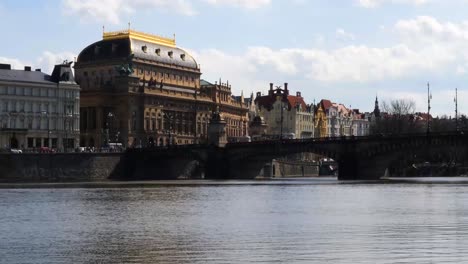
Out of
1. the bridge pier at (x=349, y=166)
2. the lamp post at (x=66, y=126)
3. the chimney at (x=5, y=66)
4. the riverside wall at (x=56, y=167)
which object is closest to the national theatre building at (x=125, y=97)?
the lamp post at (x=66, y=126)

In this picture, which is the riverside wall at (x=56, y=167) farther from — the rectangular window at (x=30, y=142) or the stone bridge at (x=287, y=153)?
the rectangular window at (x=30, y=142)

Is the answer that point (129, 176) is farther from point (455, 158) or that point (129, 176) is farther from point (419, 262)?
point (419, 262)

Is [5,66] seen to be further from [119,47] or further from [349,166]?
[349,166]

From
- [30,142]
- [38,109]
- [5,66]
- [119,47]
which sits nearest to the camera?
[5,66]

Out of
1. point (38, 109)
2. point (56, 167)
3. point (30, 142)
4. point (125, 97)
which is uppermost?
point (125, 97)

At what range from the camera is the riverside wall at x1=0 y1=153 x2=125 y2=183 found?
13688cm

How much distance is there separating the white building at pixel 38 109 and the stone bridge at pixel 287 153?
51.1 ft

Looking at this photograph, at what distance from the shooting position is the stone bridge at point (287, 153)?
127812 mm

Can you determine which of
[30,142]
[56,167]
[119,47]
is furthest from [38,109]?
[119,47]

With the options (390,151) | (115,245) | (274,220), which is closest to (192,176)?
(390,151)

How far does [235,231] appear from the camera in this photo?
46.3 metres

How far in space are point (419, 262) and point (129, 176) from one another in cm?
11767

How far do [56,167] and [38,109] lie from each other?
965 inches

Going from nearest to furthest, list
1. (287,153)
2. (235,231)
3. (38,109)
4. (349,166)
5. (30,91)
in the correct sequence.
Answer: (235,231)
(349,166)
(287,153)
(30,91)
(38,109)
